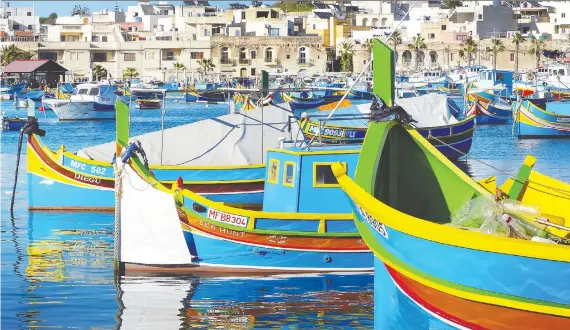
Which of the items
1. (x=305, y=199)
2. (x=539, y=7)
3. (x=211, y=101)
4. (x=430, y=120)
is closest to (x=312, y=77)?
(x=211, y=101)

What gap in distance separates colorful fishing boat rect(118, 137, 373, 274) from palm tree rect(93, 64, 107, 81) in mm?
94228

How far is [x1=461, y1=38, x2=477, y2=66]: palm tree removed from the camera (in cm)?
11912

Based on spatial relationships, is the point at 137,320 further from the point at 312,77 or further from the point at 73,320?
the point at 312,77

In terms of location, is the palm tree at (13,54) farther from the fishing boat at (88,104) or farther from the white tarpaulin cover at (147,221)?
the white tarpaulin cover at (147,221)

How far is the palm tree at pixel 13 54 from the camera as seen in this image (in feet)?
382

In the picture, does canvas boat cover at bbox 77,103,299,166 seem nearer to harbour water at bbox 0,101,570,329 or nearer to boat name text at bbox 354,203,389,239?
harbour water at bbox 0,101,570,329

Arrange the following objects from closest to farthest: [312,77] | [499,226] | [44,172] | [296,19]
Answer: [499,226]
[44,172]
[312,77]
[296,19]

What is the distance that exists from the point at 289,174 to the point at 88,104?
58153mm

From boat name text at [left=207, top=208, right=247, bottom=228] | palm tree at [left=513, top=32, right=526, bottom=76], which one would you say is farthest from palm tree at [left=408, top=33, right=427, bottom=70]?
boat name text at [left=207, top=208, right=247, bottom=228]

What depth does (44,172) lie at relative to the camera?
29906 mm

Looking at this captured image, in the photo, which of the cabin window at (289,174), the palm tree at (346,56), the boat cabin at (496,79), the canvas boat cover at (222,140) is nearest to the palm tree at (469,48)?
the palm tree at (346,56)

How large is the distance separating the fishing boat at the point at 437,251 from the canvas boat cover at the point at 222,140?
13581 mm

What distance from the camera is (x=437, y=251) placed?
40.9ft

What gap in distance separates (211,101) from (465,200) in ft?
269
